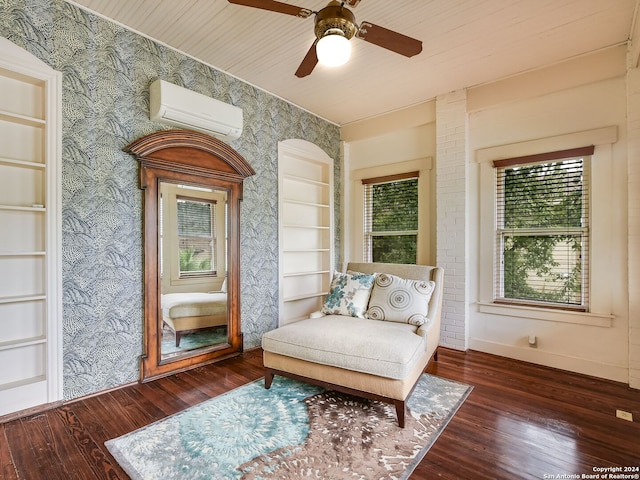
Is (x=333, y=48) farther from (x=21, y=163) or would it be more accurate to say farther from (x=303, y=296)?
(x=303, y=296)

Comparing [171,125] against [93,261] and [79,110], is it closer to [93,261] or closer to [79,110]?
[79,110]

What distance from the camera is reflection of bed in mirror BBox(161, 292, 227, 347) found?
2.92m

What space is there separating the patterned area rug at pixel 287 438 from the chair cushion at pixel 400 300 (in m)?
0.60

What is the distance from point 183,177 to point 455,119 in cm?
299

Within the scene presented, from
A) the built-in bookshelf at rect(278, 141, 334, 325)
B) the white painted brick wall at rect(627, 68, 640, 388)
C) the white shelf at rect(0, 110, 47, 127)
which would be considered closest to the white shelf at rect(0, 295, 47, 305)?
the white shelf at rect(0, 110, 47, 127)

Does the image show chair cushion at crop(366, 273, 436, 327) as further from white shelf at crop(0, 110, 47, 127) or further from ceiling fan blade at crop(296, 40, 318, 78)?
white shelf at crop(0, 110, 47, 127)

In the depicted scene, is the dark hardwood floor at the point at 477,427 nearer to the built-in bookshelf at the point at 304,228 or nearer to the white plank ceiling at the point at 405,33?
the built-in bookshelf at the point at 304,228

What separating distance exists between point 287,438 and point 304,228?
279cm

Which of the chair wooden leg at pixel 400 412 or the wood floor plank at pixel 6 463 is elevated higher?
the chair wooden leg at pixel 400 412

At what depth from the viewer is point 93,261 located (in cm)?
246

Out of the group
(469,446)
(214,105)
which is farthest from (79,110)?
(469,446)

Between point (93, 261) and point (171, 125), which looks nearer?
point (93, 261)

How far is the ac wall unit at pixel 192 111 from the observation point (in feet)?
8.88

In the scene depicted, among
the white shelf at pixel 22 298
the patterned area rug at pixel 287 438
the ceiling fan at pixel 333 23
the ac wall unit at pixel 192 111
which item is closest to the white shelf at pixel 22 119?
the ac wall unit at pixel 192 111
